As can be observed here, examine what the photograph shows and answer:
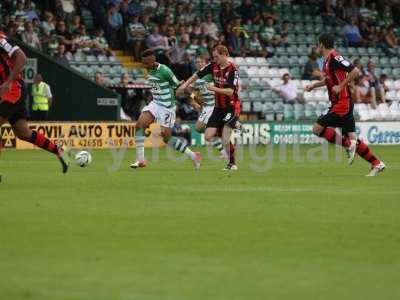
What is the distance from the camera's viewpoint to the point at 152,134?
1284 inches

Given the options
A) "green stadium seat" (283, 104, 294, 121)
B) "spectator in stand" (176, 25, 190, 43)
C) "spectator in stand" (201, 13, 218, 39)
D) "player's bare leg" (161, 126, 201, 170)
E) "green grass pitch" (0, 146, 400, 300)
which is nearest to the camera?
"green grass pitch" (0, 146, 400, 300)

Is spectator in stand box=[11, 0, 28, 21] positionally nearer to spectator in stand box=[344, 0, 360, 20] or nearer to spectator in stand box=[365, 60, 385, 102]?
spectator in stand box=[365, 60, 385, 102]

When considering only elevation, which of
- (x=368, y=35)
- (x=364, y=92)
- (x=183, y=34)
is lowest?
(x=364, y=92)

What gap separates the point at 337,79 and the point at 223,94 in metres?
2.59

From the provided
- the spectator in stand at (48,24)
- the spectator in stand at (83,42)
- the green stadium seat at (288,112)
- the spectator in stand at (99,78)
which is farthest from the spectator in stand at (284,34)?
the spectator in stand at (48,24)

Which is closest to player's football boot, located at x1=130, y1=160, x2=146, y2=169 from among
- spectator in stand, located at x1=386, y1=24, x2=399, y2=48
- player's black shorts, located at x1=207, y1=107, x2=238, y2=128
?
player's black shorts, located at x1=207, y1=107, x2=238, y2=128

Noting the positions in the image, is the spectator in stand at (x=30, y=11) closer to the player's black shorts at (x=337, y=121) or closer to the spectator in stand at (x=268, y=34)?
the spectator in stand at (x=268, y=34)

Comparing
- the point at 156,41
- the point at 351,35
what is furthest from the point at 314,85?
the point at 351,35

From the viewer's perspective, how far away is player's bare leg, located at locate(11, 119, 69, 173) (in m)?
16.5

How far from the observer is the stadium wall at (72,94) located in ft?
104

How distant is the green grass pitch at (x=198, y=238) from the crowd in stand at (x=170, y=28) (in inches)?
577

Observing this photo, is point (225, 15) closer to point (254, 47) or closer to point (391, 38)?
point (254, 47)

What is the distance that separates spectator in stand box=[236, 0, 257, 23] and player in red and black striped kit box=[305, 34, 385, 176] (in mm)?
19179

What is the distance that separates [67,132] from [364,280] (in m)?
23.2
